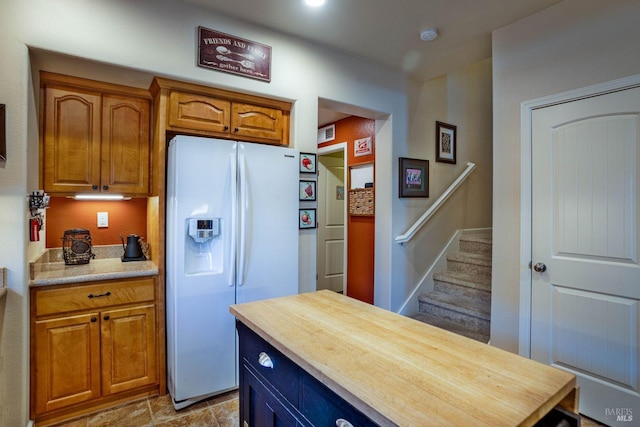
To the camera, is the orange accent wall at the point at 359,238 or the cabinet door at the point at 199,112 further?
the orange accent wall at the point at 359,238

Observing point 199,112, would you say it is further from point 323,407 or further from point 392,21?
point 323,407

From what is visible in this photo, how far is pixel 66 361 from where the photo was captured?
6.78 ft

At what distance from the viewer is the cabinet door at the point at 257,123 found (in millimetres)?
2596

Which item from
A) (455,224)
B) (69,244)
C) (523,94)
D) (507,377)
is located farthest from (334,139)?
(507,377)

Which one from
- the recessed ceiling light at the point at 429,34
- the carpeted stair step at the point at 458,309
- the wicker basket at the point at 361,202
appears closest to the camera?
the recessed ceiling light at the point at 429,34

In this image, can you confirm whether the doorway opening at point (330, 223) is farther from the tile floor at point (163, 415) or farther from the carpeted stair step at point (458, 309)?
the tile floor at point (163, 415)

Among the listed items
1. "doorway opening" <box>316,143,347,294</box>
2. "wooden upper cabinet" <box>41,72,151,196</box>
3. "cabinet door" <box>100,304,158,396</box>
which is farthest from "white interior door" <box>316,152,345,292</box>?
"cabinet door" <box>100,304,158,396</box>

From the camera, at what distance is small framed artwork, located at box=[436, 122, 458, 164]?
12.6ft

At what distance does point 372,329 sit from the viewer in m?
1.32

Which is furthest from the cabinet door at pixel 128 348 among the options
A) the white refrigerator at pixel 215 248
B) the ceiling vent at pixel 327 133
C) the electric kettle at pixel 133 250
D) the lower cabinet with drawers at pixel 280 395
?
the ceiling vent at pixel 327 133

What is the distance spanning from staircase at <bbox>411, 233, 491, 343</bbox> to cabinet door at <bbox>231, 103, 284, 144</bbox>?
2.34 metres

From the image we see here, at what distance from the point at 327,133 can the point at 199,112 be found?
8.69 ft

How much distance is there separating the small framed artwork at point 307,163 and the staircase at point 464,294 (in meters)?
1.92

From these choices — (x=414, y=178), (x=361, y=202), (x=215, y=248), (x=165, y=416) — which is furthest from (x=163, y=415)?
(x=414, y=178)
